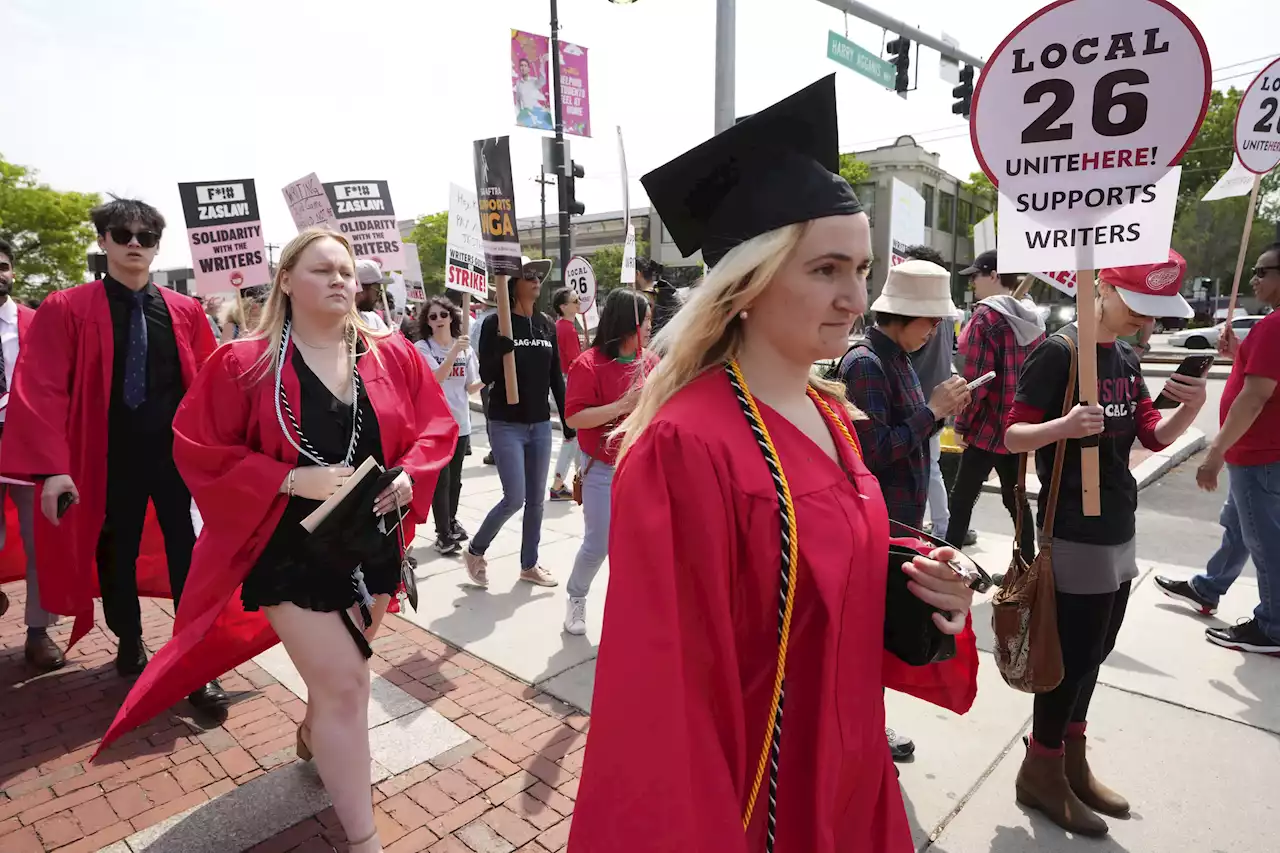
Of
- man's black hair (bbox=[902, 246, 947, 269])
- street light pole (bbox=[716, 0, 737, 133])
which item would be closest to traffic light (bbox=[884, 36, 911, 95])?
street light pole (bbox=[716, 0, 737, 133])

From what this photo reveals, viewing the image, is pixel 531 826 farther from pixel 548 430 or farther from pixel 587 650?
pixel 548 430

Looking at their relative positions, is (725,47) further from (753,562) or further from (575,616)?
(753,562)

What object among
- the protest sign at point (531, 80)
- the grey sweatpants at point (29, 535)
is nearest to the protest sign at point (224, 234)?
the grey sweatpants at point (29, 535)

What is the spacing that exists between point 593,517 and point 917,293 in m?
2.17

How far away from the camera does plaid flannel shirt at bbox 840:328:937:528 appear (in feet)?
9.45

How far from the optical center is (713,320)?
1.52m

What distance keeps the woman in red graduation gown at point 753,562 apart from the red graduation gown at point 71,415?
3.30 meters

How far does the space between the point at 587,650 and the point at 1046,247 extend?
3.05 m

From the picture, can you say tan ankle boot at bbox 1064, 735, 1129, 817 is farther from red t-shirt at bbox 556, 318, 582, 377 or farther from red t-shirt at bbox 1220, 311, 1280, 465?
red t-shirt at bbox 556, 318, 582, 377

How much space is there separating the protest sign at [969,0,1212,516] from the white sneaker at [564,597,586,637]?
2.82 m

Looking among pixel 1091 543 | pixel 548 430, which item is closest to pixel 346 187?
pixel 548 430

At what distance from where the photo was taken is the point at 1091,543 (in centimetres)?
262

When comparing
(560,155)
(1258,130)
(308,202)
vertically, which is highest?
(560,155)

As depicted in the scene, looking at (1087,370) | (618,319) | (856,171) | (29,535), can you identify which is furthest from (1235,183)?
(856,171)
